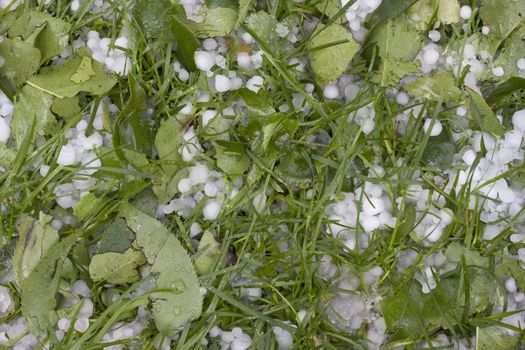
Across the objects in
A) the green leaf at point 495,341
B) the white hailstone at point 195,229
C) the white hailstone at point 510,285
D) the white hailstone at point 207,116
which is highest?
the white hailstone at point 207,116

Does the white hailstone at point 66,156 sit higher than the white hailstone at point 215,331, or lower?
higher

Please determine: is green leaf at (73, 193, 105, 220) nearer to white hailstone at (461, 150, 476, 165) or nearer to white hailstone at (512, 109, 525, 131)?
white hailstone at (461, 150, 476, 165)

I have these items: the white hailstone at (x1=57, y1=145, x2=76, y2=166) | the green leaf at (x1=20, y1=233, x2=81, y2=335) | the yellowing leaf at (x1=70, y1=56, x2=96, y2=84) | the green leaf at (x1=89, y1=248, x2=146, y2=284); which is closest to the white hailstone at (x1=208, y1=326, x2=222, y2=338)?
the green leaf at (x1=89, y1=248, x2=146, y2=284)

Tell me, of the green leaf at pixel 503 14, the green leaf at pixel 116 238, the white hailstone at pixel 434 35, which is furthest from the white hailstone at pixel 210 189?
the green leaf at pixel 503 14

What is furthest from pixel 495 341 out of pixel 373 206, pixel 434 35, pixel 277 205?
pixel 434 35

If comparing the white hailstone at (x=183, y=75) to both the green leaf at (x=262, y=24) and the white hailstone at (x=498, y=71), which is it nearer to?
the green leaf at (x=262, y=24)

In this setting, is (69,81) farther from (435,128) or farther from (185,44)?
(435,128)

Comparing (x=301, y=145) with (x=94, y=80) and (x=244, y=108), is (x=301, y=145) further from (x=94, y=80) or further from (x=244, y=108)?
(x=94, y=80)
